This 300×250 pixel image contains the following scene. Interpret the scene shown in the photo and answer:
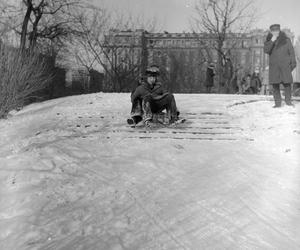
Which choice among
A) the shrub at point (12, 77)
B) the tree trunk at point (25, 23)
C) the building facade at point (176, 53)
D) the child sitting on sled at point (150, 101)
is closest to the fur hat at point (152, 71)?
the child sitting on sled at point (150, 101)

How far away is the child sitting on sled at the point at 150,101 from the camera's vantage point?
10.3m

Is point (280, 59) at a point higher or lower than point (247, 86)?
higher

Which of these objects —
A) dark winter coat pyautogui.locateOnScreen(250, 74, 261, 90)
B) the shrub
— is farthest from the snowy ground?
dark winter coat pyautogui.locateOnScreen(250, 74, 261, 90)

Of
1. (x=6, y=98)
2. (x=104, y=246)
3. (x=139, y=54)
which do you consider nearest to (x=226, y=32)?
(x=139, y=54)

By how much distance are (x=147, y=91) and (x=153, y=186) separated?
465cm

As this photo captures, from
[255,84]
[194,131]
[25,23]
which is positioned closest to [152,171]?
[194,131]

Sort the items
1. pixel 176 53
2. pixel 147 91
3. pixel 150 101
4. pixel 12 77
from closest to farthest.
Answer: pixel 150 101, pixel 147 91, pixel 12 77, pixel 176 53

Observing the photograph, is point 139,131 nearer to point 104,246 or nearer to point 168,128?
point 168,128

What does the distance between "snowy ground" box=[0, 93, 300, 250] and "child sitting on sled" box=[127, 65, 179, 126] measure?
408 millimetres

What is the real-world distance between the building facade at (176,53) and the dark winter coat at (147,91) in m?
14.4

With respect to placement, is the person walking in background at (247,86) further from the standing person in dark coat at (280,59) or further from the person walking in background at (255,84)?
the standing person in dark coat at (280,59)

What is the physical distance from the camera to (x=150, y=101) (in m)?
10.4

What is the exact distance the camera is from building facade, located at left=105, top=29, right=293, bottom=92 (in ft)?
94.6

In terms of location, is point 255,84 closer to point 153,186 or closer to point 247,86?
point 247,86
